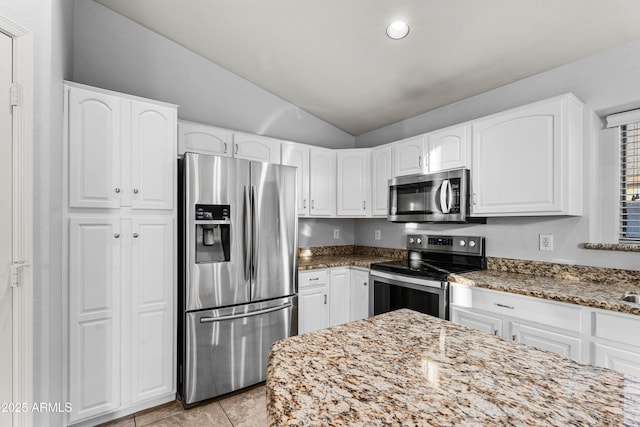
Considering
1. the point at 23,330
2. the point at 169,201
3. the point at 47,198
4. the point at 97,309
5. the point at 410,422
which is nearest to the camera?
the point at 410,422

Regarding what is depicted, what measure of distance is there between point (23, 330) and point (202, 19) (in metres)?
2.43

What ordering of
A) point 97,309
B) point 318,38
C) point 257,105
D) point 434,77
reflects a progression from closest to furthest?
point 97,309, point 318,38, point 434,77, point 257,105

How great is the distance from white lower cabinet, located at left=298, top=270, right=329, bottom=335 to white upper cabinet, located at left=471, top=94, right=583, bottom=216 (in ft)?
5.17

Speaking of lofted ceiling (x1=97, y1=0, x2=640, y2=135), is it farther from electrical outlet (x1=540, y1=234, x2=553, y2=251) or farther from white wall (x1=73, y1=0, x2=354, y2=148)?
electrical outlet (x1=540, y1=234, x2=553, y2=251)

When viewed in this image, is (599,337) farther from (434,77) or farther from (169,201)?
(169,201)

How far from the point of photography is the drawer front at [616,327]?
1.60 metres

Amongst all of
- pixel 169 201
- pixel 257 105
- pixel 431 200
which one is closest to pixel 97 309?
pixel 169 201

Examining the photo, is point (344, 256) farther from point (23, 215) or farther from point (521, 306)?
point (23, 215)

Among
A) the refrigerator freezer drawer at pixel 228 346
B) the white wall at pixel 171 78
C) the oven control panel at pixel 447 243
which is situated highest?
the white wall at pixel 171 78

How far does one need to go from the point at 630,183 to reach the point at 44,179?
3573 millimetres

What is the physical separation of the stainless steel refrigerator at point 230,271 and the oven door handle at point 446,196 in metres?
1.34

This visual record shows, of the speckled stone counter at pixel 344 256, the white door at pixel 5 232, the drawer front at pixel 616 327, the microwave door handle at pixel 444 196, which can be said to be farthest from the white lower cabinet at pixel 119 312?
the drawer front at pixel 616 327

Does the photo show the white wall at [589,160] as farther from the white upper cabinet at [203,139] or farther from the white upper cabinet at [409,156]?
the white upper cabinet at [203,139]

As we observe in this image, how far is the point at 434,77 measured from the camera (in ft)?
8.91
